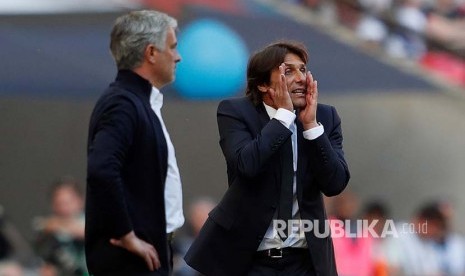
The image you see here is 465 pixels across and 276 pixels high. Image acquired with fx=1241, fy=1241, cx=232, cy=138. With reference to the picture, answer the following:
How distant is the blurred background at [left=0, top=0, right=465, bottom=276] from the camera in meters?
10.6

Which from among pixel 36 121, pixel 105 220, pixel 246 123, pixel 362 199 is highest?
pixel 246 123

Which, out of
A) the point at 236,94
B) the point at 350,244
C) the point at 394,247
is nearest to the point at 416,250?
the point at 394,247

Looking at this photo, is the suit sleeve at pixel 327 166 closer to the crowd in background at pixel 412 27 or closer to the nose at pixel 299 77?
the nose at pixel 299 77

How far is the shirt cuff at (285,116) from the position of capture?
5.06 meters

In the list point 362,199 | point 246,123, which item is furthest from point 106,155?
point 362,199

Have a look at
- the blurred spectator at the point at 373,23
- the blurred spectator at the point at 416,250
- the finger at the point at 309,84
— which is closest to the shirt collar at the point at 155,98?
the finger at the point at 309,84

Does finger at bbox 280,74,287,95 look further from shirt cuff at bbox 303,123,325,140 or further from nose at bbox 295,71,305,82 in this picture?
shirt cuff at bbox 303,123,325,140

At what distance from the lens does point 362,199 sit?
627 inches

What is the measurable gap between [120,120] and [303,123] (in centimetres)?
76

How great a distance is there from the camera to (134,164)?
5.19m

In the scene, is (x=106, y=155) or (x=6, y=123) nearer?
(x=106, y=155)

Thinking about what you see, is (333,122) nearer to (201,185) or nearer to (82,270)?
(82,270)

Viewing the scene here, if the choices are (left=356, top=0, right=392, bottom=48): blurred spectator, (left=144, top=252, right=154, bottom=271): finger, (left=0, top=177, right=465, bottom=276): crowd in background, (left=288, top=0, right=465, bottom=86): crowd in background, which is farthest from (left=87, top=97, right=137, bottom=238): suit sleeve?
(left=356, top=0, right=392, bottom=48): blurred spectator

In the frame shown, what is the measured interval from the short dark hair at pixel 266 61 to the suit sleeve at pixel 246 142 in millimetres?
118
